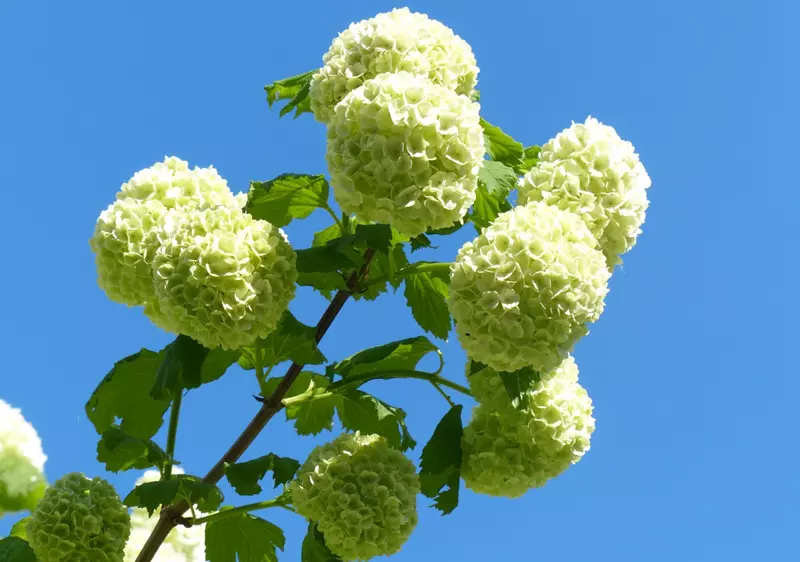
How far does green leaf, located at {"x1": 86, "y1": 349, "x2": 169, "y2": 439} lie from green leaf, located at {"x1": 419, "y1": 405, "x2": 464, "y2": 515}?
3.82 ft

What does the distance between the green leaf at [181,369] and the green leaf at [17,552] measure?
100 centimetres

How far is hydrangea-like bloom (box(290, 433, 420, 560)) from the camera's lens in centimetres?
338

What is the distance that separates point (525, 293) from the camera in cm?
308

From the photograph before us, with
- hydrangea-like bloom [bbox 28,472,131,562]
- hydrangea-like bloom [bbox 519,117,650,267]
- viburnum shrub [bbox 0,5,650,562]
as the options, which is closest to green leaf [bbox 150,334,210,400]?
viburnum shrub [bbox 0,5,650,562]

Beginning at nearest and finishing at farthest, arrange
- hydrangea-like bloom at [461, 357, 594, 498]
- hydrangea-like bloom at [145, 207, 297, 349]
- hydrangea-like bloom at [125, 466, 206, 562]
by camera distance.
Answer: hydrangea-like bloom at [145, 207, 297, 349] < hydrangea-like bloom at [461, 357, 594, 498] < hydrangea-like bloom at [125, 466, 206, 562]

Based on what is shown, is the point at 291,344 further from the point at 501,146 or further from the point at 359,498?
the point at 501,146

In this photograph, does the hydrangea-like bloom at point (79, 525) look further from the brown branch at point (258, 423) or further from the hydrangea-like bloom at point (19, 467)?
the hydrangea-like bloom at point (19, 467)

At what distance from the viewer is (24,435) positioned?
14.9 feet

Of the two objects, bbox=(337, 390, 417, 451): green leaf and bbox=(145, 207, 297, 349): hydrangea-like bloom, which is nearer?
bbox=(145, 207, 297, 349): hydrangea-like bloom

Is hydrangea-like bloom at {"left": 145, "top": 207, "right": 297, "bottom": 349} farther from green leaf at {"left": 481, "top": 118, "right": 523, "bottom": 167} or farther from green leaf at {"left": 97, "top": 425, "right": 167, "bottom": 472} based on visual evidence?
green leaf at {"left": 481, "top": 118, "right": 523, "bottom": 167}

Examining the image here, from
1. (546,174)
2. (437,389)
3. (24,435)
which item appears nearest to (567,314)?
(546,174)

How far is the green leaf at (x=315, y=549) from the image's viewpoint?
3.57m

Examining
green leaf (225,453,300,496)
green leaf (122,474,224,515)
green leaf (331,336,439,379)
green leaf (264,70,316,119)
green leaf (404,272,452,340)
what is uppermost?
green leaf (264,70,316,119)

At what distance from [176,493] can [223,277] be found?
902 mm
